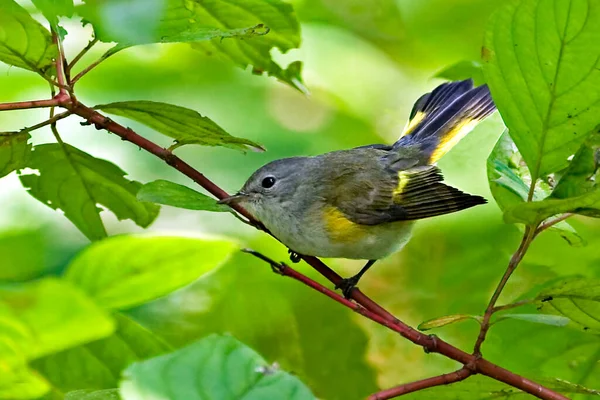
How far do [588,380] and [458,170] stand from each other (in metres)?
A: 0.64

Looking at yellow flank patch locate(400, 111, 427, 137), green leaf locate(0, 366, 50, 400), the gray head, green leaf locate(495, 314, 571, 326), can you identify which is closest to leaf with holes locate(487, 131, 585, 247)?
green leaf locate(495, 314, 571, 326)

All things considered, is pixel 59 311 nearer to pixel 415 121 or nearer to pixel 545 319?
pixel 545 319

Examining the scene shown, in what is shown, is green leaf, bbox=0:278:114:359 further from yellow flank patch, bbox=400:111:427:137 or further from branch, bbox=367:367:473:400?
yellow flank patch, bbox=400:111:427:137

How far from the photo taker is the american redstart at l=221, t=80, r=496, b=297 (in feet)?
8.09

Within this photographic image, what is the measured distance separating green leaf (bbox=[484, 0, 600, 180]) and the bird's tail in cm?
137

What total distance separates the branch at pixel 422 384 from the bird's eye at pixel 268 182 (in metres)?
1.34

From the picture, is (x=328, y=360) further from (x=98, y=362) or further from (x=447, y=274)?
(x=98, y=362)

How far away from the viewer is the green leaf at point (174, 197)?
134 cm

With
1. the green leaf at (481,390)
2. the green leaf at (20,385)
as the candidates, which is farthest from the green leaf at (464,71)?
the green leaf at (20,385)

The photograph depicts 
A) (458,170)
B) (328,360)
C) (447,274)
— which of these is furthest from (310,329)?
(458,170)

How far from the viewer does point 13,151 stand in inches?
61.2

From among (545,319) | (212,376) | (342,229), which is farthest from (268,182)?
(212,376)

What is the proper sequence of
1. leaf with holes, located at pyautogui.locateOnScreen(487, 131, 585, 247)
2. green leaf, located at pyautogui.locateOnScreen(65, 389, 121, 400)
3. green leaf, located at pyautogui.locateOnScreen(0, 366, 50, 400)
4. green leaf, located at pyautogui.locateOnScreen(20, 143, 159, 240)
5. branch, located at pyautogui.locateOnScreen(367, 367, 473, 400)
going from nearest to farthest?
green leaf, located at pyautogui.locateOnScreen(0, 366, 50, 400) < green leaf, located at pyautogui.locateOnScreen(65, 389, 121, 400) < branch, located at pyautogui.locateOnScreen(367, 367, 473, 400) < leaf with holes, located at pyautogui.locateOnScreen(487, 131, 585, 247) < green leaf, located at pyautogui.locateOnScreen(20, 143, 159, 240)

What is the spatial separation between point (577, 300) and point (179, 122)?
79 centimetres
